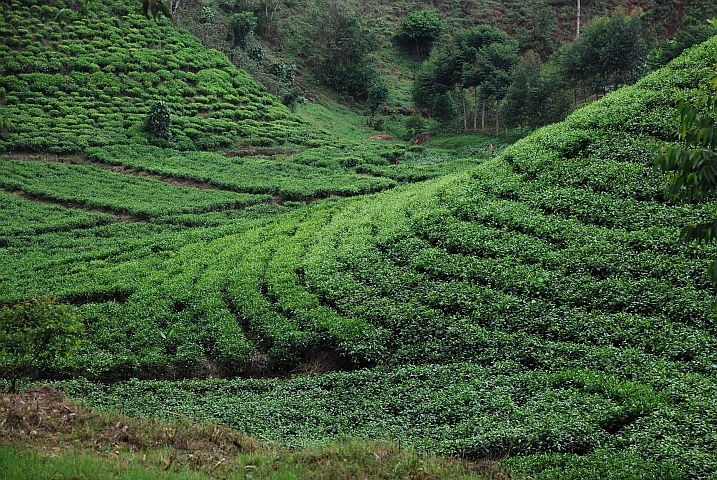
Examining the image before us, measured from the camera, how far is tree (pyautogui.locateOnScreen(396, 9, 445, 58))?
207ft

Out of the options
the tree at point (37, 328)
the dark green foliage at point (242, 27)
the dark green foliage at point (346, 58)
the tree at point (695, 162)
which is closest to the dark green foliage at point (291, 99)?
the dark green foliage at point (242, 27)

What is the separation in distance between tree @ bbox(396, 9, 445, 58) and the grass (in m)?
58.6

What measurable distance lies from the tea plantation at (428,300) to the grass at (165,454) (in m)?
0.83

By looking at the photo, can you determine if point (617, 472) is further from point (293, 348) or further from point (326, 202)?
point (326, 202)

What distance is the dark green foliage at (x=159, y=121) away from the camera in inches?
1396

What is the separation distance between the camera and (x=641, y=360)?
11.3 meters

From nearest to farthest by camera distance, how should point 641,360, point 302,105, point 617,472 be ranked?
point 617,472 → point 641,360 → point 302,105

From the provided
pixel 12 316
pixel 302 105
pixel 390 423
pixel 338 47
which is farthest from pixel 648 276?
pixel 338 47

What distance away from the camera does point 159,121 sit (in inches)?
1403

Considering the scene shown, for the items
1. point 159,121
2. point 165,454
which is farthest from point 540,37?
point 165,454

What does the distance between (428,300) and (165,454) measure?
24.2ft

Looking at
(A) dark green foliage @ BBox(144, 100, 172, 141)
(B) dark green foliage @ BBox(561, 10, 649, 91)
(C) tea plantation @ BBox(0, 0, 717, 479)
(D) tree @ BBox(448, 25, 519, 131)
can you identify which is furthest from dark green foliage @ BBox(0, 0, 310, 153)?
(B) dark green foliage @ BBox(561, 10, 649, 91)

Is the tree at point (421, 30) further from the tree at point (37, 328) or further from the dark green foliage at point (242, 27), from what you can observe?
the tree at point (37, 328)

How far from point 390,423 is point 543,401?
2565mm
